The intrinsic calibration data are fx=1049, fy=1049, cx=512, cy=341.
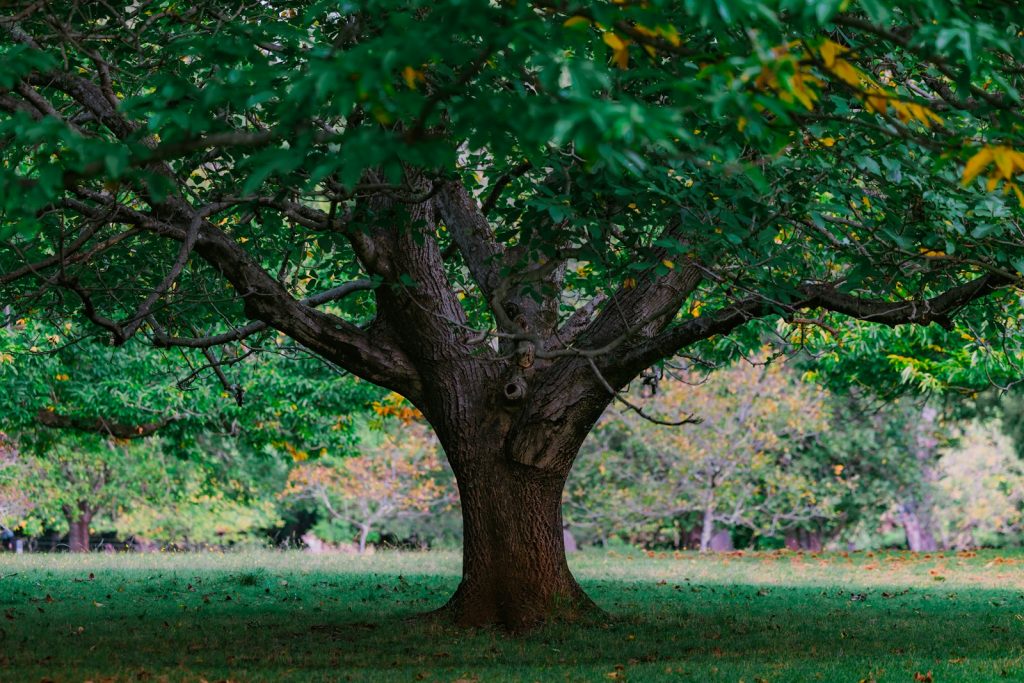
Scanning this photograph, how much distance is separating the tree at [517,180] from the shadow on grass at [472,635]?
0.99 meters

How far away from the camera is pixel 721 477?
22.5 m

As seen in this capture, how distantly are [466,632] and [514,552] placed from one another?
75 centimetres

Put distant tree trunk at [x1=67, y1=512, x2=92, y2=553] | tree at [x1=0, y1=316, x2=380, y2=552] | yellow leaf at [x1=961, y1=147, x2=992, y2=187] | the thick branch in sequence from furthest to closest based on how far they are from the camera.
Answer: distant tree trunk at [x1=67, y1=512, x2=92, y2=553], the thick branch, tree at [x1=0, y1=316, x2=380, y2=552], yellow leaf at [x1=961, y1=147, x2=992, y2=187]

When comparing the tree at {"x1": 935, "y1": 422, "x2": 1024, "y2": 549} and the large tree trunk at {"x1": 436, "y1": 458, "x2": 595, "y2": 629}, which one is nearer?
the large tree trunk at {"x1": 436, "y1": 458, "x2": 595, "y2": 629}

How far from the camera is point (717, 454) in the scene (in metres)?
22.2

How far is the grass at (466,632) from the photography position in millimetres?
6844

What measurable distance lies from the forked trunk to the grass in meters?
0.31

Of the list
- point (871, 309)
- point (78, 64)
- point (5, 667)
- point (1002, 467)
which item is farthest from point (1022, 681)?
point (1002, 467)

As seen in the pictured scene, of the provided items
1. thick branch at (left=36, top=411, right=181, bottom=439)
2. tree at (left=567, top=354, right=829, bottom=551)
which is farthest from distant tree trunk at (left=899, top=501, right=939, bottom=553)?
thick branch at (left=36, top=411, right=181, bottom=439)

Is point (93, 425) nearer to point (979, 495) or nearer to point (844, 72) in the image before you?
point (844, 72)

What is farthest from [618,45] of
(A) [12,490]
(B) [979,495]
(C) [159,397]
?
(B) [979,495]

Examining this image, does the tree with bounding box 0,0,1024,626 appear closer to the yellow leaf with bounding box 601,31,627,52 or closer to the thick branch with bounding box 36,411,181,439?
the yellow leaf with bounding box 601,31,627,52

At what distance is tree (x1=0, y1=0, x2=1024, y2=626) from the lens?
385 cm

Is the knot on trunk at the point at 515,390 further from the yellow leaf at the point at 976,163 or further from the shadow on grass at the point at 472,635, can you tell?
the yellow leaf at the point at 976,163
